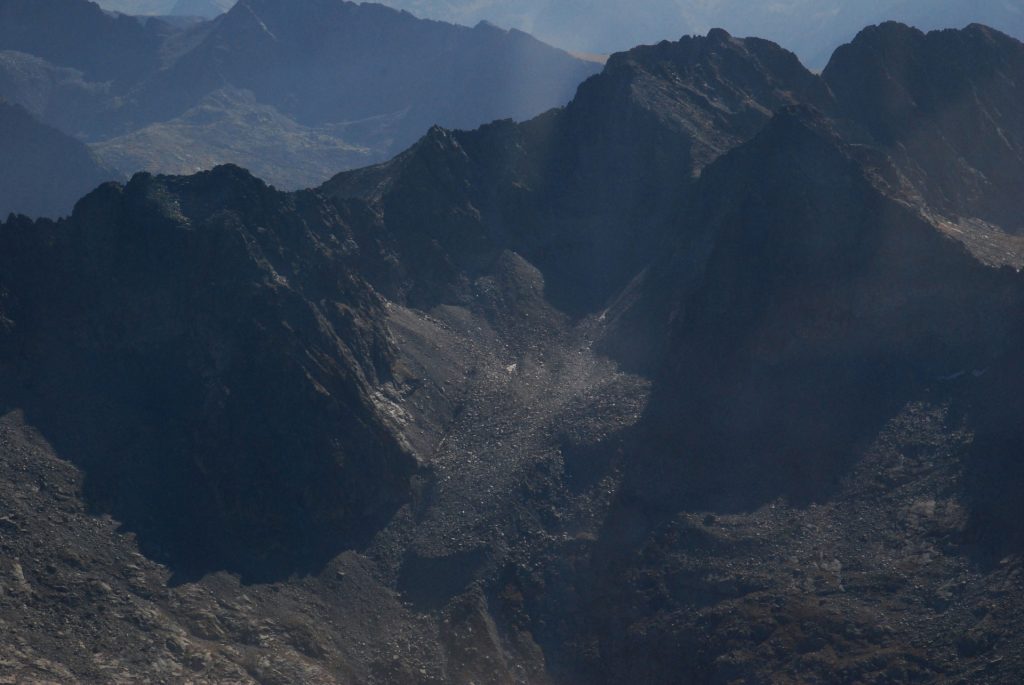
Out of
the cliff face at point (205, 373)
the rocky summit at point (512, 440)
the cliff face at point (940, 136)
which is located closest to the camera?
the rocky summit at point (512, 440)

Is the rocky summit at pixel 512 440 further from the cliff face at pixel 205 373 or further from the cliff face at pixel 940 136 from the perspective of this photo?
the cliff face at pixel 940 136

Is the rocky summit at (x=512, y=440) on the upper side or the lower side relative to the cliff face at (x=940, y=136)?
lower

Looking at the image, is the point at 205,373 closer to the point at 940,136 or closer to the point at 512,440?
the point at 512,440

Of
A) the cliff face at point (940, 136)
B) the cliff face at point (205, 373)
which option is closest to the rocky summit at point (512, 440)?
the cliff face at point (205, 373)

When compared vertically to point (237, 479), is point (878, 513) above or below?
above

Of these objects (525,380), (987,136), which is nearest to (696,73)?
(987,136)

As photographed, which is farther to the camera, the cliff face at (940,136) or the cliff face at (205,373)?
the cliff face at (940,136)

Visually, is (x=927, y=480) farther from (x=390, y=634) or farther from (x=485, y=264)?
(x=485, y=264)

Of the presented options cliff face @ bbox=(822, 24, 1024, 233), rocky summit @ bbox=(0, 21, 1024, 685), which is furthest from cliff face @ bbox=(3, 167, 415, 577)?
cliff face @ bbox=(822, 24, 1024, 233)

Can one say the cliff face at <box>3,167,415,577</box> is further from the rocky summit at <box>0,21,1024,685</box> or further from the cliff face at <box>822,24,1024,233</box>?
the cliff face at <box>822,24,1024,233</box>
